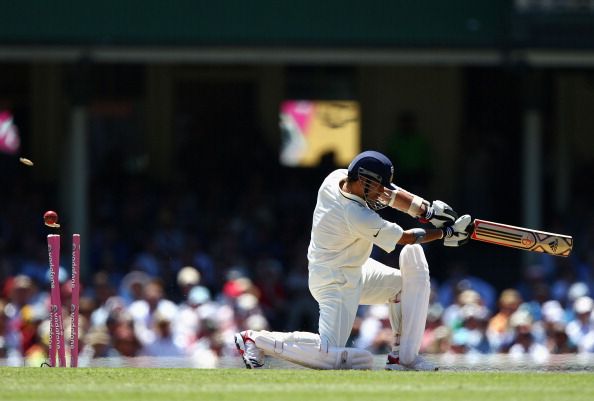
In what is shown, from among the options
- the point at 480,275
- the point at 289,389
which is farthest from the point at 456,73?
the point at 289,389

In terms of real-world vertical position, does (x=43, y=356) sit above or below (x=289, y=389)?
below

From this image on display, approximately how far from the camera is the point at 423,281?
9516 millimetres

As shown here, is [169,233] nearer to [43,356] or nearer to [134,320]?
[134,320]

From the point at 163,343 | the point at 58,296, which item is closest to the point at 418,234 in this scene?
the point at 58,296

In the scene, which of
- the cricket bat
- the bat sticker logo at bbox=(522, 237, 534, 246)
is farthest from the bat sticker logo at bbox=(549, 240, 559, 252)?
the bat sticker logo at bbox=(522, 237, 534, 246)

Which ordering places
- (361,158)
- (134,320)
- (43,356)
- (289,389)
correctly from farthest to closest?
(134,320) < (43,356) < (361,158) < (289,389)

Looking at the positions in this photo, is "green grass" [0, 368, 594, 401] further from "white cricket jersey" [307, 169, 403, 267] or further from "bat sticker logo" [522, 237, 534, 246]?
"bat sticker logo" [522, 237, 534, 246]

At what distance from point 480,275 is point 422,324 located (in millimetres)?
8063

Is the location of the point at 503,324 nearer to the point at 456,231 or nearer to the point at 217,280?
the point at 217,280

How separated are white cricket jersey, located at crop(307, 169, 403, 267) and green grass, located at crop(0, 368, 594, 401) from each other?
75cm

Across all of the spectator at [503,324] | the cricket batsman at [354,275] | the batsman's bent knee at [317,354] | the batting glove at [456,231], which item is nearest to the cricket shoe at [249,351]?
the cricket batsman at [354,275]

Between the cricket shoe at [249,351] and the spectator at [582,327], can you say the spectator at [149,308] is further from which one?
the cricket shoe at [249,351]

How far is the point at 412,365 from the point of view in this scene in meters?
9.63

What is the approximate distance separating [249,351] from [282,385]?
3.08 feet
